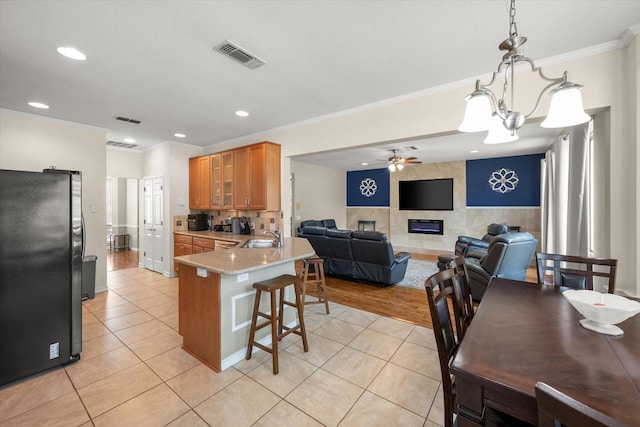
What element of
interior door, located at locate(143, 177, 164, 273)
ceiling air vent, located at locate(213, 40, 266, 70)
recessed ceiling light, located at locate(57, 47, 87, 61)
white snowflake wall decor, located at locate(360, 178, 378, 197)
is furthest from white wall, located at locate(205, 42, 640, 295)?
white snowflake wall decor, located at locate(360, 178, 378, 197)

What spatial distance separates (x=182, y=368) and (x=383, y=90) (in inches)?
128

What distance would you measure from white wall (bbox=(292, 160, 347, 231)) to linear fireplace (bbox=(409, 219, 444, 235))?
2.48m

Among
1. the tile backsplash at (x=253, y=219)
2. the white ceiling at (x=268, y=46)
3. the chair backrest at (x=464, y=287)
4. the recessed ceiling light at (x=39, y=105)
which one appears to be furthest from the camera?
the tile backsplash at (x=253, y=219)

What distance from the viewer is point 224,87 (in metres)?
2.80

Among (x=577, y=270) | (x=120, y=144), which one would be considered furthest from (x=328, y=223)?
(x=577, y=270)

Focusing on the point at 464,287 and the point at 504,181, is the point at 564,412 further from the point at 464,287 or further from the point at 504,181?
the point at 504,181

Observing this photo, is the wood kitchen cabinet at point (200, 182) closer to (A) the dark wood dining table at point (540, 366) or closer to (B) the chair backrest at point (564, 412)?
(A) the dark wood dining table at point (540, 366)

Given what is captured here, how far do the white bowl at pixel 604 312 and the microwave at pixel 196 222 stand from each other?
550 cm

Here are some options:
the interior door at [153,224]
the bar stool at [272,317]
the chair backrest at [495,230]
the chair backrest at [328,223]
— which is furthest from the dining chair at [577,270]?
the chair backrest at [328,223]

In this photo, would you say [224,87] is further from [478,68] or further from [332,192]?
[332,192]

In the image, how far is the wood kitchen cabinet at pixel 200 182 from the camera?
5.21 metres

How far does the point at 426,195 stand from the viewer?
25.8 feet

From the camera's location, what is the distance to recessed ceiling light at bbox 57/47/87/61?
212 centimetres

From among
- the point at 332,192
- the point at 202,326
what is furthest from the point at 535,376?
the point at 332,192
